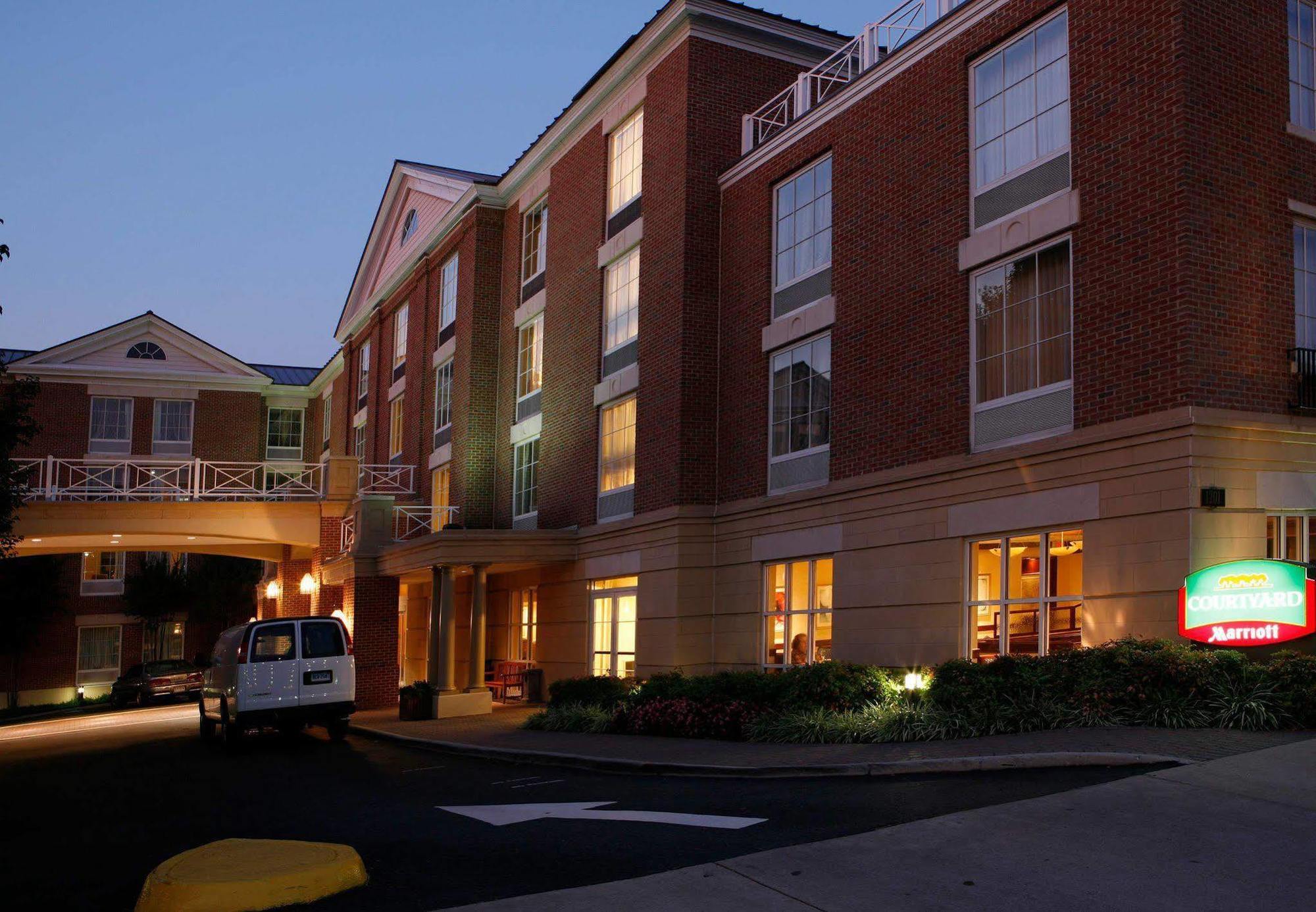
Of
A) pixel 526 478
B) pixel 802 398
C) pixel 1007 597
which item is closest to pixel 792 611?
pixel 802 398

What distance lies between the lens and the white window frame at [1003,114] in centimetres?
1520

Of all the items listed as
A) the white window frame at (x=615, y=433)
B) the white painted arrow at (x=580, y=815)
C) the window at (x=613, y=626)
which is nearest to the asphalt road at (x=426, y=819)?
the white painted arrow at (x=580, y=815)

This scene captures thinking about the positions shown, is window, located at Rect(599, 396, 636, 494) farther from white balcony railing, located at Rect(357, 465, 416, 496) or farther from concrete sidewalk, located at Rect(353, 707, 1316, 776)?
white balcony railing, located at Rect(357, 465, 416, 496)

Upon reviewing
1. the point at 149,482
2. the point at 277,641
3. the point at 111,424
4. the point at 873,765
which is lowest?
the point at 873,765

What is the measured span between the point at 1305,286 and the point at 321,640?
1498 centimetres

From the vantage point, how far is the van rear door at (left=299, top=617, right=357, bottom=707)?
19938 millimetres

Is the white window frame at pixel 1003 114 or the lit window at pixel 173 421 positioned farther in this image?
the lit window at pixel 173 421

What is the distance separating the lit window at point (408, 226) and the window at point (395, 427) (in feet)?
15.7

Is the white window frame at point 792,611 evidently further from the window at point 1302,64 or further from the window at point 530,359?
the window at point 530,359

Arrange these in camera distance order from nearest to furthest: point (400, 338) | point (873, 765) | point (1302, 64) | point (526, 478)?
point (873, 765) < point (1302, 64) < point (526, 478) < point (400, 338)

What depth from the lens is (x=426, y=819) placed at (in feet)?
35.1

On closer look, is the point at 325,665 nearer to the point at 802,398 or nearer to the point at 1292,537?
the point at 802,398

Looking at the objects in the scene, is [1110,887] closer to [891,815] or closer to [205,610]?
[891,815]

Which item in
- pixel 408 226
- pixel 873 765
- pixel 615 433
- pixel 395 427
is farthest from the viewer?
pixel 395 427
